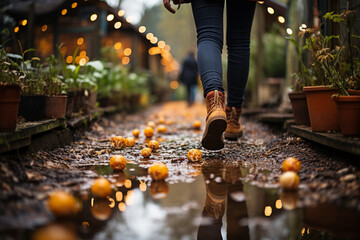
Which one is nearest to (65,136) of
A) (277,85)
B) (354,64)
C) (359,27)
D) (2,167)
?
(2,167)

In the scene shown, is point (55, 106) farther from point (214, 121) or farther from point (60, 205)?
point (60, 205)

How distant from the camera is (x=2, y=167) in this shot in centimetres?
167

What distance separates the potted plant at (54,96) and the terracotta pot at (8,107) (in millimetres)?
855

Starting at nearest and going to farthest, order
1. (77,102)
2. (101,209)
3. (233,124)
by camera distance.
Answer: (101,209), (233,124), (77,102)

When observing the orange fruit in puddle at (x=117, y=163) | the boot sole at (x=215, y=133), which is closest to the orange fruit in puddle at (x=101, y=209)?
the orange fruit in puddle at (x=117, y=163)

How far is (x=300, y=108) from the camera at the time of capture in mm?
2953

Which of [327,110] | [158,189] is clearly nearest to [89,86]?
[158,189]

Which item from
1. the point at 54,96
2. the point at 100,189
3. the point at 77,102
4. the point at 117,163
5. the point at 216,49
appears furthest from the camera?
the point at 77,102

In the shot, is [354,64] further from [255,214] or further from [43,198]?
[43,198]

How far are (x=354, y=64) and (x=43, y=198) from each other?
2000mm

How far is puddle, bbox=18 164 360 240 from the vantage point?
1.27 meters

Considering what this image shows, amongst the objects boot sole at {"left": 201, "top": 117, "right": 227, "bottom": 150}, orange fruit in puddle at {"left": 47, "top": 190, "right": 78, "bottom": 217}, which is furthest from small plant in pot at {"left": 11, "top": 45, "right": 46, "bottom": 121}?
orange fruit in puddle at {"left": 47, "top": 190, "right": 78, "bottom": 217}

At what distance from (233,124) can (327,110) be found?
0.99 meters

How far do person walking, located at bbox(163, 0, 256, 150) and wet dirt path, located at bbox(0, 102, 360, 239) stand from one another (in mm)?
290
